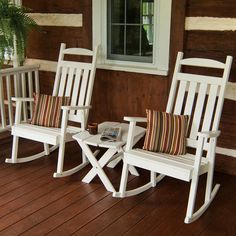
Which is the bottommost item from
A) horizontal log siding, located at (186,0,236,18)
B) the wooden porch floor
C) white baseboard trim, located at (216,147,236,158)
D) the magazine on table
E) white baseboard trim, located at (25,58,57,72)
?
the wooden porch floor

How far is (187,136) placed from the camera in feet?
9.95

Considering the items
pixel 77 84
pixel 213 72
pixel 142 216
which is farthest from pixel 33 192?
pixel 213 72

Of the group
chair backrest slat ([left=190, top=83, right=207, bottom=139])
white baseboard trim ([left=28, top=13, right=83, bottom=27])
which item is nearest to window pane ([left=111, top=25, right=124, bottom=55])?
white baseboard trim ([left=28, top=13, right=83, bottom=27])

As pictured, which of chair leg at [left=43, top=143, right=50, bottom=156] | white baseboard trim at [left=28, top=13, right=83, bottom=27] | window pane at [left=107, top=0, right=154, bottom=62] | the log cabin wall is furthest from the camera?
white baseboard trim at [left=28, top=13, right=83, bottom=27]

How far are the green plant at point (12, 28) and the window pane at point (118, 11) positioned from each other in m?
0.83

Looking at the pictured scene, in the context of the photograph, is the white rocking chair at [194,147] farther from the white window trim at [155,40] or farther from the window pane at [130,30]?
the window pane at [130,30]

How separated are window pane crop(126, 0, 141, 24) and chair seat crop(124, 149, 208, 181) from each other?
145cm

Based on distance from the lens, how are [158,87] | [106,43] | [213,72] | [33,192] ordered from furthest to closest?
1. [106,43]
2. [158,87]
3. [213,72]
4. [33,192]

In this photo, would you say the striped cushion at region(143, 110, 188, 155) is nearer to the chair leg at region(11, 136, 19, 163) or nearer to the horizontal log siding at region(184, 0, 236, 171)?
the horizontal log siding at region(184, 0, 236, 171)

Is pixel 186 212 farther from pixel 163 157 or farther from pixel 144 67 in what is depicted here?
pixel 144 67

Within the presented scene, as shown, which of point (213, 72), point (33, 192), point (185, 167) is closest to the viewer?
point (185, 167)

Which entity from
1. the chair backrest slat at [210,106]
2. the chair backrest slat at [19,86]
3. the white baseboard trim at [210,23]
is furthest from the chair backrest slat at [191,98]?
the chair backrest slat at [19,86]

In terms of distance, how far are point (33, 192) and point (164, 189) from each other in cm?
111

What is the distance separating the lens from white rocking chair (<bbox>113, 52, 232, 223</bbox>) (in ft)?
8.19
